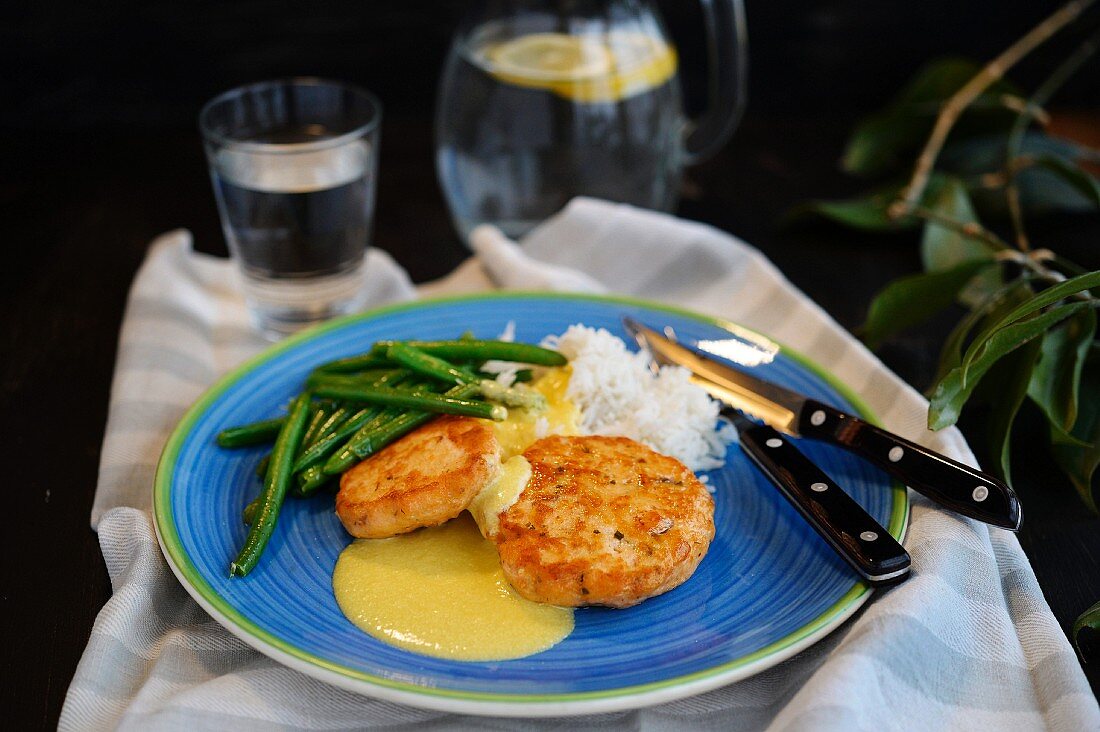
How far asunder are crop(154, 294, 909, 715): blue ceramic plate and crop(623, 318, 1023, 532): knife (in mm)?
47

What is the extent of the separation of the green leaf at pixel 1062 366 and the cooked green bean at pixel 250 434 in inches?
55.7

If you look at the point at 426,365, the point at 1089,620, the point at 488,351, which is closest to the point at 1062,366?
the point at 1089,620

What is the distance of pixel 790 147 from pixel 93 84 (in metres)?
2.45

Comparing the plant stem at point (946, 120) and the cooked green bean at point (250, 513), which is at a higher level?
the plant stem at point (946, 120)

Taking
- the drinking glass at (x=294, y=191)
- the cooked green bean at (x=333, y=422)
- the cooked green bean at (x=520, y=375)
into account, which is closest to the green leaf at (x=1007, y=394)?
the cooked green bean at (x=520, y=375)

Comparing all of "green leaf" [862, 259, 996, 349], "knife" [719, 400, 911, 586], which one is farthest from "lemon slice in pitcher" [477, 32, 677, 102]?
"knife" [719, 400, 911, 586]

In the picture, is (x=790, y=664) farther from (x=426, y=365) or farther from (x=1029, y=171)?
(x=1029, y=171)

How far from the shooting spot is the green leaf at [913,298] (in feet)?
8.03

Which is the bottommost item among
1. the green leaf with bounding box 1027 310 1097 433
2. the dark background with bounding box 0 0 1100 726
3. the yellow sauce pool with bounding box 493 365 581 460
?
the dark background with bounding box 0 0 1100 726

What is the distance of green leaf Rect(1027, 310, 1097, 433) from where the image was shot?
204 cm

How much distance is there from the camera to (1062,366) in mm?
2094

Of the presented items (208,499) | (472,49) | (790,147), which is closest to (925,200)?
(790,147)

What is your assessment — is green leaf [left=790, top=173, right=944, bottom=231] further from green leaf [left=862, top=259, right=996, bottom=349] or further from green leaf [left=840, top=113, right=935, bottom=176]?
green leaf [left=862, top=259, right=996, bottom=349]

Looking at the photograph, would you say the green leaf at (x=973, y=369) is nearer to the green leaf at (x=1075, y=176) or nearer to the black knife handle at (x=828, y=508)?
the black knife handle at (x=828, y=508)
